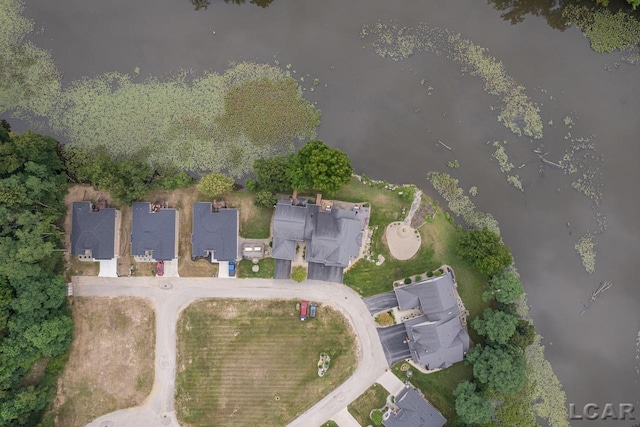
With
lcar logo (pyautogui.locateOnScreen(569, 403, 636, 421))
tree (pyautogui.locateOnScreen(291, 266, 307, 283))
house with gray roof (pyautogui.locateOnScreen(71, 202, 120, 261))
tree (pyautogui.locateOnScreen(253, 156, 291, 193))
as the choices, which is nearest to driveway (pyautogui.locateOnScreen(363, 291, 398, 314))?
tree (pyautogui.locateOnScreen(291, 266, 307, 283))

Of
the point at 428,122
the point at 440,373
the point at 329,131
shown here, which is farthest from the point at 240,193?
the point at 440,373

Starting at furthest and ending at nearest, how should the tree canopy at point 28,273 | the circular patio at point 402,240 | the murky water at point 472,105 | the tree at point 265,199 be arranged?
the murky water at point 472,105 → the circular patio at point 402,240 → the tree at point 265,199 → the tree canopy at point 28,273

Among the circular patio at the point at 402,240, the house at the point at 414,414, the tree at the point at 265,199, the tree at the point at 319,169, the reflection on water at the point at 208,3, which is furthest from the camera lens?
the reflection on water at the point at 208,3

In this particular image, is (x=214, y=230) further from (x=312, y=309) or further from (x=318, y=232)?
(x=312, y=309)

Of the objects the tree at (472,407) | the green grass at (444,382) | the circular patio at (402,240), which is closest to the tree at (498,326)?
the green grass at (444,382)

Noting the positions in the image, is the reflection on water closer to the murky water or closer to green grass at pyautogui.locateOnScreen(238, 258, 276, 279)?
the murky water

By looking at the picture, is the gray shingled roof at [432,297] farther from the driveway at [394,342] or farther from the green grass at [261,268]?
the green grass at [261,268]
